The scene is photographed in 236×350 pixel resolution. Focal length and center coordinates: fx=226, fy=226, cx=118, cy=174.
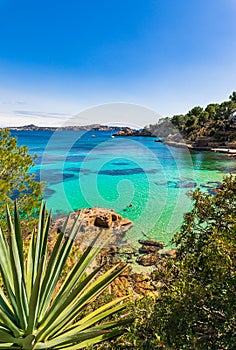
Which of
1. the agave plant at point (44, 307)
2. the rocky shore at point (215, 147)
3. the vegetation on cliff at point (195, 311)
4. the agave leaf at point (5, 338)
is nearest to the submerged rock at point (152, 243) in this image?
the vegetation on cliff at point (195, 311)

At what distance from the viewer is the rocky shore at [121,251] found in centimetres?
600

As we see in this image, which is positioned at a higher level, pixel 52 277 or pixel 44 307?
pixel 52 277

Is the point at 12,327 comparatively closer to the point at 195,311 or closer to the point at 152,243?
the point at 195,311

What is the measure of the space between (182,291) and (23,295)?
5.34 feet

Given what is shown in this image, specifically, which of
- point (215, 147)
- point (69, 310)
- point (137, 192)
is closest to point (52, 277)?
point (69, 310)

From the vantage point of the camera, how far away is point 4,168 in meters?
3.89

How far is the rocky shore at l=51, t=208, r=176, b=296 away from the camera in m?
6.00

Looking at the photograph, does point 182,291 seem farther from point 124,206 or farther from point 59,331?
point 124,206

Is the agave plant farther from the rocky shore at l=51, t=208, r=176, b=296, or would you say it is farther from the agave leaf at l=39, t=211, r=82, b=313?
the rocky shore at l=51, t=208, r=176, b=296

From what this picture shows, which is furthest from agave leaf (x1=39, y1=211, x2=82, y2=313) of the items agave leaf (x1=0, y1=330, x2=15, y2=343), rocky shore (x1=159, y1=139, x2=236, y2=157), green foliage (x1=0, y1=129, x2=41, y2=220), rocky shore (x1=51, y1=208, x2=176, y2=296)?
rocky shore (x1=159, y1=139, x2=236, y2=157)

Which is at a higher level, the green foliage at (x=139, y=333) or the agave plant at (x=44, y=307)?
the agave plant at (x=44, y=307)

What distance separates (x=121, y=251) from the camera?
342 inches

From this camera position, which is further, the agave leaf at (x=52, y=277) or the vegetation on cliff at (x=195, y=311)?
the agave leaf at (x=52, y=277)

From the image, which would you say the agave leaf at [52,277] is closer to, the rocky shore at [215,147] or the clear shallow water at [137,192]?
the clear shallow water at [137,192]
